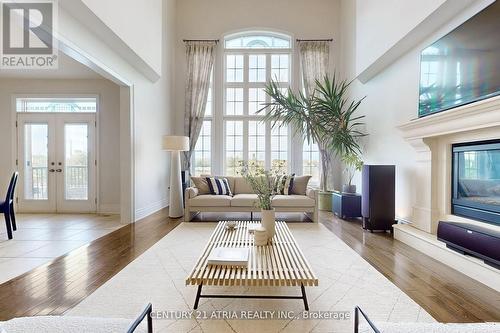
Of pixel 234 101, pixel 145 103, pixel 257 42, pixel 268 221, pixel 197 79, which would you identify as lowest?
pixel 268 221

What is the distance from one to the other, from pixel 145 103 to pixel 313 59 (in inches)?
163

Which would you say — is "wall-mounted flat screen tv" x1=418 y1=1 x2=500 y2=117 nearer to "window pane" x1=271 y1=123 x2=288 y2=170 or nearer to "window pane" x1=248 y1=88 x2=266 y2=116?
"window pane" x1=271 y1=123 x2=288 y2=170

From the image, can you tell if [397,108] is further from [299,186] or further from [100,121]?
[100,121]

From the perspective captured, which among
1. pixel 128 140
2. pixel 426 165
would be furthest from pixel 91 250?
pixel 426 165

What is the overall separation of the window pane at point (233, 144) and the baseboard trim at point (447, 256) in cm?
410

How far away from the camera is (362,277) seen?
251cm

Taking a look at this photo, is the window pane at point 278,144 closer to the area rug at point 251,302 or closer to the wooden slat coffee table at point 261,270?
the area rug at point 251,302

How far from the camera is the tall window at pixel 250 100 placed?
22.9ft

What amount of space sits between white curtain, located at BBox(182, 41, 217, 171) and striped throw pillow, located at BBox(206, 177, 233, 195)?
1.98 m

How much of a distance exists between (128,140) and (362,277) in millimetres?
4120

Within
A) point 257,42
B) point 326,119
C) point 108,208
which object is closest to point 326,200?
point 326,119

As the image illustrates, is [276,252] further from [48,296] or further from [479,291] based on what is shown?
[48,296]

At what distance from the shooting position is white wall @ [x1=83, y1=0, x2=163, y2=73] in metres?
3.30

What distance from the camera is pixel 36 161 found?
18.9 ft
